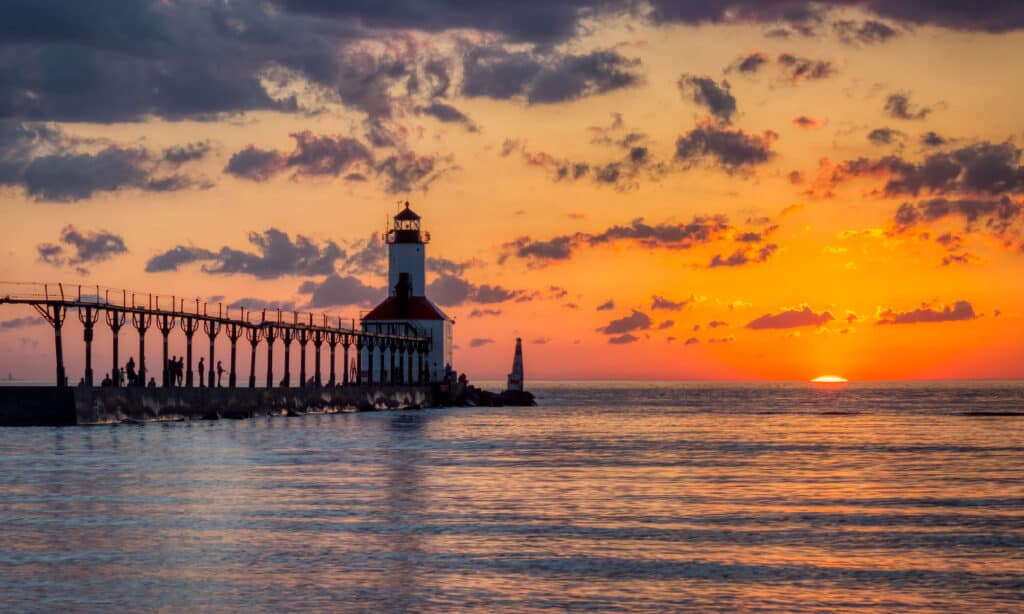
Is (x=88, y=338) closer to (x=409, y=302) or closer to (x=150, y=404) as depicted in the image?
(x=150, y=404)

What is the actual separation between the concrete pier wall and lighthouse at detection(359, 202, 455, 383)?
2452cm

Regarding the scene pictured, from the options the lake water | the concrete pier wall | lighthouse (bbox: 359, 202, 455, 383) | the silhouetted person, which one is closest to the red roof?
lighthouse (bbox: 359, 202, 455, 383)

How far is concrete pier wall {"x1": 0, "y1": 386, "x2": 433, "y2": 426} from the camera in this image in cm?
6156

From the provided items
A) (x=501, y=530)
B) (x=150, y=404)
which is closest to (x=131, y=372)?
(x=150, y=404)

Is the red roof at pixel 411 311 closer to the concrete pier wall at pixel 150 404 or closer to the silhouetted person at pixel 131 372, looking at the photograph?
the concrete pier wall at pixel 150 404

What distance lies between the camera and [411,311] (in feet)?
410

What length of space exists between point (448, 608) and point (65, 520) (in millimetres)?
11697

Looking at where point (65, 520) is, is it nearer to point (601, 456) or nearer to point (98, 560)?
point (98, 560)

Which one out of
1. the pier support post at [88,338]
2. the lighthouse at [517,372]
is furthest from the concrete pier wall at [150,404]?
the lighthouse at [517,372]

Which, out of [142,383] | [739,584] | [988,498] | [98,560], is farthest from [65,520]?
[142,383]

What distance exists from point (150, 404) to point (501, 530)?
47.4 meters

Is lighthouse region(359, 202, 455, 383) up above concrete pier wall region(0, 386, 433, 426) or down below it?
above

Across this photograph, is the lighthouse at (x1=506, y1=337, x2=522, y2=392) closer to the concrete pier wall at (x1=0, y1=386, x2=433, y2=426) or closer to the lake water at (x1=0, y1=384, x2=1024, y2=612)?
the concrete pier wall at (x1=0, y1=386, x2=433, y2=426)

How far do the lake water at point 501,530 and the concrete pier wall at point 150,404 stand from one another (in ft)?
39.9
